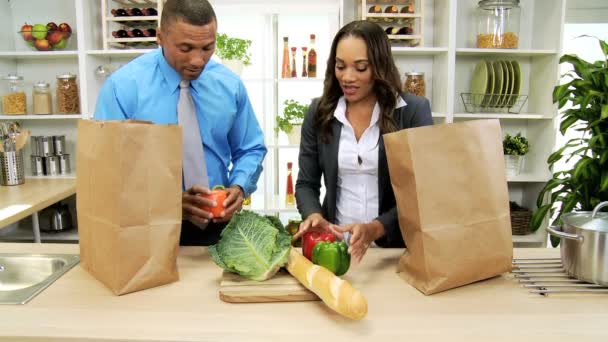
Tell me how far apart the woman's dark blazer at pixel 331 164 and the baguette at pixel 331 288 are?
52 cm

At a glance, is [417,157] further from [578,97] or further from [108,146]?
[578,97]

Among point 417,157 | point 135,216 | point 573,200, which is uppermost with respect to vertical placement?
point 417,157

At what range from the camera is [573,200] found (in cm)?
263

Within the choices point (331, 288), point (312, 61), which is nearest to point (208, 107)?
point (331, 288)

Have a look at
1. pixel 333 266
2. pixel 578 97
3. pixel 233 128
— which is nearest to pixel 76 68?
pixel 233 128

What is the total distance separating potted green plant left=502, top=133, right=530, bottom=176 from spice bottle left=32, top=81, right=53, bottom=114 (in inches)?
117

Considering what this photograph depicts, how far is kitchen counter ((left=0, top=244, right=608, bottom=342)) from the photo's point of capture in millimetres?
947

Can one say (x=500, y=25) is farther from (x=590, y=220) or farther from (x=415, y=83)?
(x=590, y=220)

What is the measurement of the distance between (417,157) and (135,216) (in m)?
0.65

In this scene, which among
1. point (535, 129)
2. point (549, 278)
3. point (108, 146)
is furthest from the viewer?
point (535, 129)

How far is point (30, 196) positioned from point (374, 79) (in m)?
1.98

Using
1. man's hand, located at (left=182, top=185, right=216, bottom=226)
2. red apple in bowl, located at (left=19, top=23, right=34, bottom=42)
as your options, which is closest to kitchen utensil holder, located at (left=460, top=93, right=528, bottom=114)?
man's hand, located at (left=182, top=185, right=216, bottom=226)

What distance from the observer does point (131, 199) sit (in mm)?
1078

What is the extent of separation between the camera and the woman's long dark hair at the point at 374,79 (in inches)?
64.1
